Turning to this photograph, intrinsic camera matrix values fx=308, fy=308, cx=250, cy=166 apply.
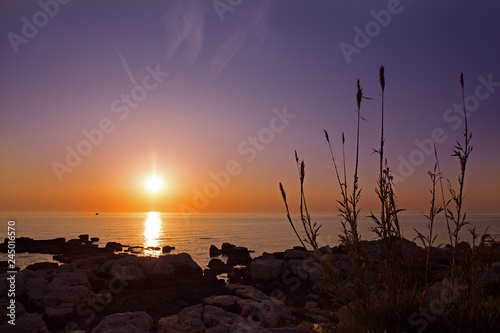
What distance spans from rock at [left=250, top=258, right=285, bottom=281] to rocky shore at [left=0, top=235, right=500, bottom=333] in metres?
0.06

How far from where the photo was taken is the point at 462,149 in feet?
14.3

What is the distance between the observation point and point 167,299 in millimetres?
14062

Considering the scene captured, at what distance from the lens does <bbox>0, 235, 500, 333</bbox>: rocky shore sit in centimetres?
905

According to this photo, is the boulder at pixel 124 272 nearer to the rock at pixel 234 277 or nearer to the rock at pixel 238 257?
the rock at pixel 234 277

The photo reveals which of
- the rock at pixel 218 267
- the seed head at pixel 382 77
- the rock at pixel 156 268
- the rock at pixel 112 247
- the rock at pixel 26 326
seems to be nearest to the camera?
the seed head at pixel 382 77

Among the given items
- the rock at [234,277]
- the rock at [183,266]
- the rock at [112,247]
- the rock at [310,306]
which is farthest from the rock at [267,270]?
the rock at [112,247]

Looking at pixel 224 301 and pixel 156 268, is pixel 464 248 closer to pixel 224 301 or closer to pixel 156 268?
pixel 224 301

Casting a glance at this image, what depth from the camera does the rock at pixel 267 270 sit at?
1866 cm

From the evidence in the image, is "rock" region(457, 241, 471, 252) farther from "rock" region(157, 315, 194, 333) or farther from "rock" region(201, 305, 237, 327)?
"rock" region(157, 315, 194, 333)

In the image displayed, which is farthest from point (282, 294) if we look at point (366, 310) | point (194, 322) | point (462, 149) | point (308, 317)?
point (462, 149)

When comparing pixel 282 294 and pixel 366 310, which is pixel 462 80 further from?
pixel 282 294

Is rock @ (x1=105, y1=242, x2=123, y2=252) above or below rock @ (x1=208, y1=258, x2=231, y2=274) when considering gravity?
below

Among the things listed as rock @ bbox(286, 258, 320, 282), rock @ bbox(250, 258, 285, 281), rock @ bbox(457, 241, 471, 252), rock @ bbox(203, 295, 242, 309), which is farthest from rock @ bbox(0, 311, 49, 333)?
rock @ bbox(286, 258, 320, 282)

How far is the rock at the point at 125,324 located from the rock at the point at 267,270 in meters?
Result: 10.4
